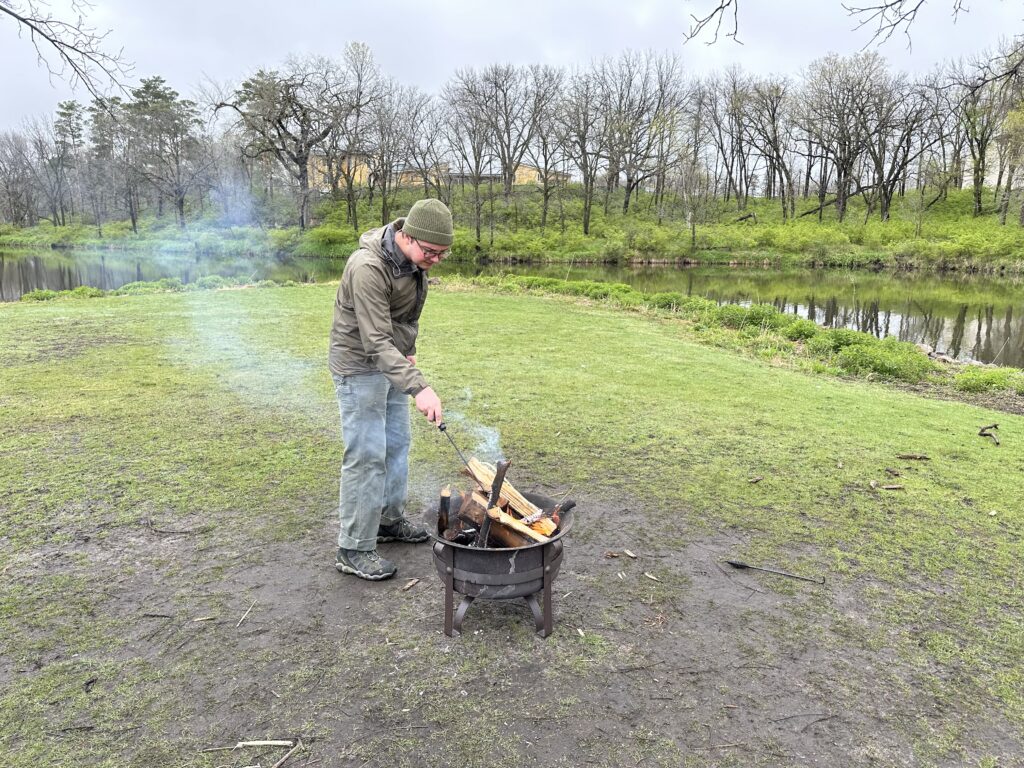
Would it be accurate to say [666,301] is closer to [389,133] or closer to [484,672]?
[484,672]

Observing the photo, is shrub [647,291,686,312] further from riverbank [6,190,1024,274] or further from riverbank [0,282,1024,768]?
riverbank [6,190,1024,274]

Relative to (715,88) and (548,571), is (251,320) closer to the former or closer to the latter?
(548,571)

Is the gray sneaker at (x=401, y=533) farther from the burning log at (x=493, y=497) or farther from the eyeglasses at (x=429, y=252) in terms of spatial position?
the eyeglasses at (x=429, y=252)

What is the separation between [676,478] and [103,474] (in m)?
4.11

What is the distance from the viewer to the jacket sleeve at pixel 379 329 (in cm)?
299

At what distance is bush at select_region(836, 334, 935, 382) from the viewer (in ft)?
29.1

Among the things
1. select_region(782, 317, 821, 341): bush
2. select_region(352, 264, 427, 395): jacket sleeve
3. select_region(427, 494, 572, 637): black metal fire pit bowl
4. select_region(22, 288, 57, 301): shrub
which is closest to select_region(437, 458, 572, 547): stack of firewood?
select_region(427, 494, 572, 637): black metal fire pit bowl

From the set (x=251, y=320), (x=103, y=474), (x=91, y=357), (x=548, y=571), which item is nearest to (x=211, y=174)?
(x=251, y=320)

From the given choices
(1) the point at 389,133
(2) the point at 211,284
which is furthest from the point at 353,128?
(2) the point at 211,284

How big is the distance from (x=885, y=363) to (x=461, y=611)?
8.32 meters

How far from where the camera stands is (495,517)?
A: 2.95 m

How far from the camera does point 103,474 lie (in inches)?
178

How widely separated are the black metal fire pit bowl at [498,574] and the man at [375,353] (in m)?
0.57

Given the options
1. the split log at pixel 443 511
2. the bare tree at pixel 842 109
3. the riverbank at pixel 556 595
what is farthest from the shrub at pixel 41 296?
the bare tree at pixel 842 109
